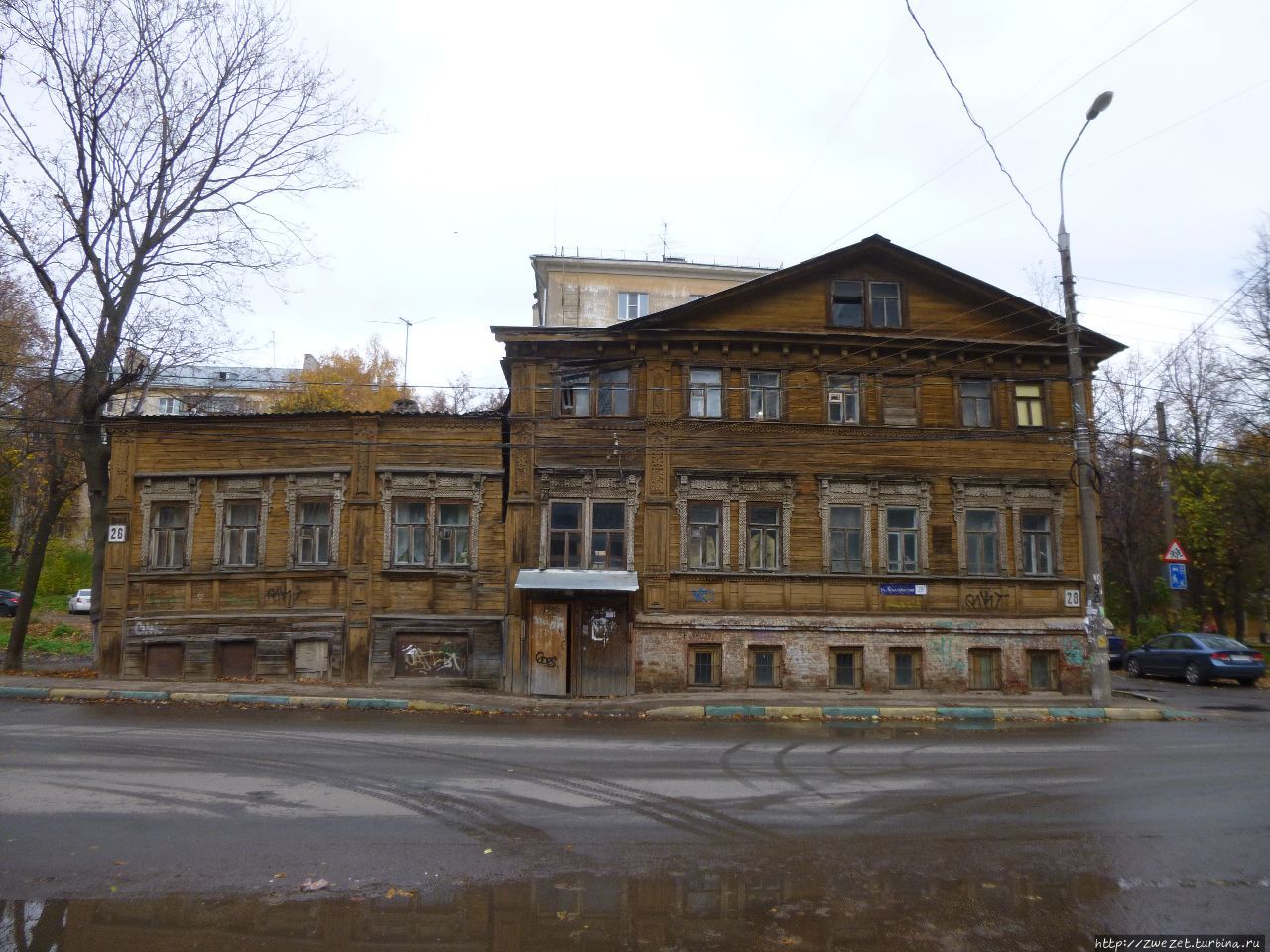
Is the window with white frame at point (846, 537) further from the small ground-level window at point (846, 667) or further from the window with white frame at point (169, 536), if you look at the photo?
the window with white frame at point (169, 536)

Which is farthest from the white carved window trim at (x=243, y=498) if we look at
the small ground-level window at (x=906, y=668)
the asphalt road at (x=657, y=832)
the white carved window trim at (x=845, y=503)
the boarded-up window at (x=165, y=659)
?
the small ground-level window at (x=906, y=668)

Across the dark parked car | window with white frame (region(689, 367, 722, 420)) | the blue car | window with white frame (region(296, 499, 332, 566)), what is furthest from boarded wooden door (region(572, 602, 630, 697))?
the dark parked car

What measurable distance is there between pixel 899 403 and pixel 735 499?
182 inches

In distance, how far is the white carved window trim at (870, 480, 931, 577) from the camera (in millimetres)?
21125

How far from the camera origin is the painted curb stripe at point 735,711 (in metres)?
17.2

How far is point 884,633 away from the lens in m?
20.7

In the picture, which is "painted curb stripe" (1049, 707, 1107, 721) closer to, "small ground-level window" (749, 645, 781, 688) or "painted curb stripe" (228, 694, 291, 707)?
"small ground-level window" (749, 645, 781, 688)

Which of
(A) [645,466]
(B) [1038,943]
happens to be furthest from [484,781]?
(A) [645,466]

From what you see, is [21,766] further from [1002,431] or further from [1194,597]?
[1194,597]

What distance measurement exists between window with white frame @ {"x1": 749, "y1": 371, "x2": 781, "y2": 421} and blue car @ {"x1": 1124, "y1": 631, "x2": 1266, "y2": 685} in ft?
45.4

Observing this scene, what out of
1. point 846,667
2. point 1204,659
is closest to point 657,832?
point 846,667

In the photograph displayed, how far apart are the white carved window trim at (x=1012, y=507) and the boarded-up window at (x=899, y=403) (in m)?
1.89

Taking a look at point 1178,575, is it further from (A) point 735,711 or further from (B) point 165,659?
(B) point 165,659

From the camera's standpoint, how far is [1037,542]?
21688mm
